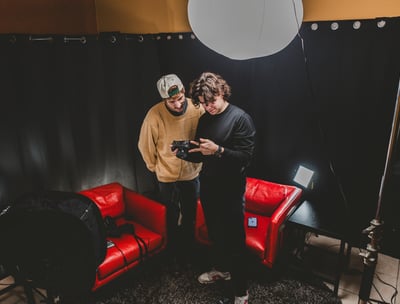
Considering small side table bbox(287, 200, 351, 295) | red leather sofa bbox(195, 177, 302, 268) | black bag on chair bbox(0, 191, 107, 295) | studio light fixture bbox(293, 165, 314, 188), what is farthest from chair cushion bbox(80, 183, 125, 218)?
studio light fixture bbox(293, 165, 314, 188)

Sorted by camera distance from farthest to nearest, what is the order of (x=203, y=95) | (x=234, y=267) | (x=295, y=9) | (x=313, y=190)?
1. (x=313, y=190)
2. (x=234, y=267)
3. (x=203, y=95)
4. (x=295, y=9)

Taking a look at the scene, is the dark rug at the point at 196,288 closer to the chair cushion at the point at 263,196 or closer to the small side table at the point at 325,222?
the small side table at the point at 325,222

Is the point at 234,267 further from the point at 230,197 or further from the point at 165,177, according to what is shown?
the point at 165,177

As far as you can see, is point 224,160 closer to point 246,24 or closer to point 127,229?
point 246,24

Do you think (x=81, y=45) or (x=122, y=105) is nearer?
(x=81, y=45)

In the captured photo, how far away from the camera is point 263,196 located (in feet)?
9.39

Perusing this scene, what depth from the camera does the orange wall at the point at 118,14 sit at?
8.09ft

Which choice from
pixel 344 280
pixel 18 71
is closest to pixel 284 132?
pixel 344 280

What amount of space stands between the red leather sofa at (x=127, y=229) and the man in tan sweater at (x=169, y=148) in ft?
0.41

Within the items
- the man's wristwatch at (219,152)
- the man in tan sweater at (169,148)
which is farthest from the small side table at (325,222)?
the man's wristwatch at (219,152)

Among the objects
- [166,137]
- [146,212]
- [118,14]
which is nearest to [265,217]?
[146,212]

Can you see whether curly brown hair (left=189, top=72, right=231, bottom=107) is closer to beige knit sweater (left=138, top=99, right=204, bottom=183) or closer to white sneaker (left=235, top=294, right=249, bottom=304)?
beige knit sweater (left=138, top=99, right=204, bottom=183)

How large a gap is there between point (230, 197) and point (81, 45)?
2105mm

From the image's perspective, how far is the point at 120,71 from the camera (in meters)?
3.34
